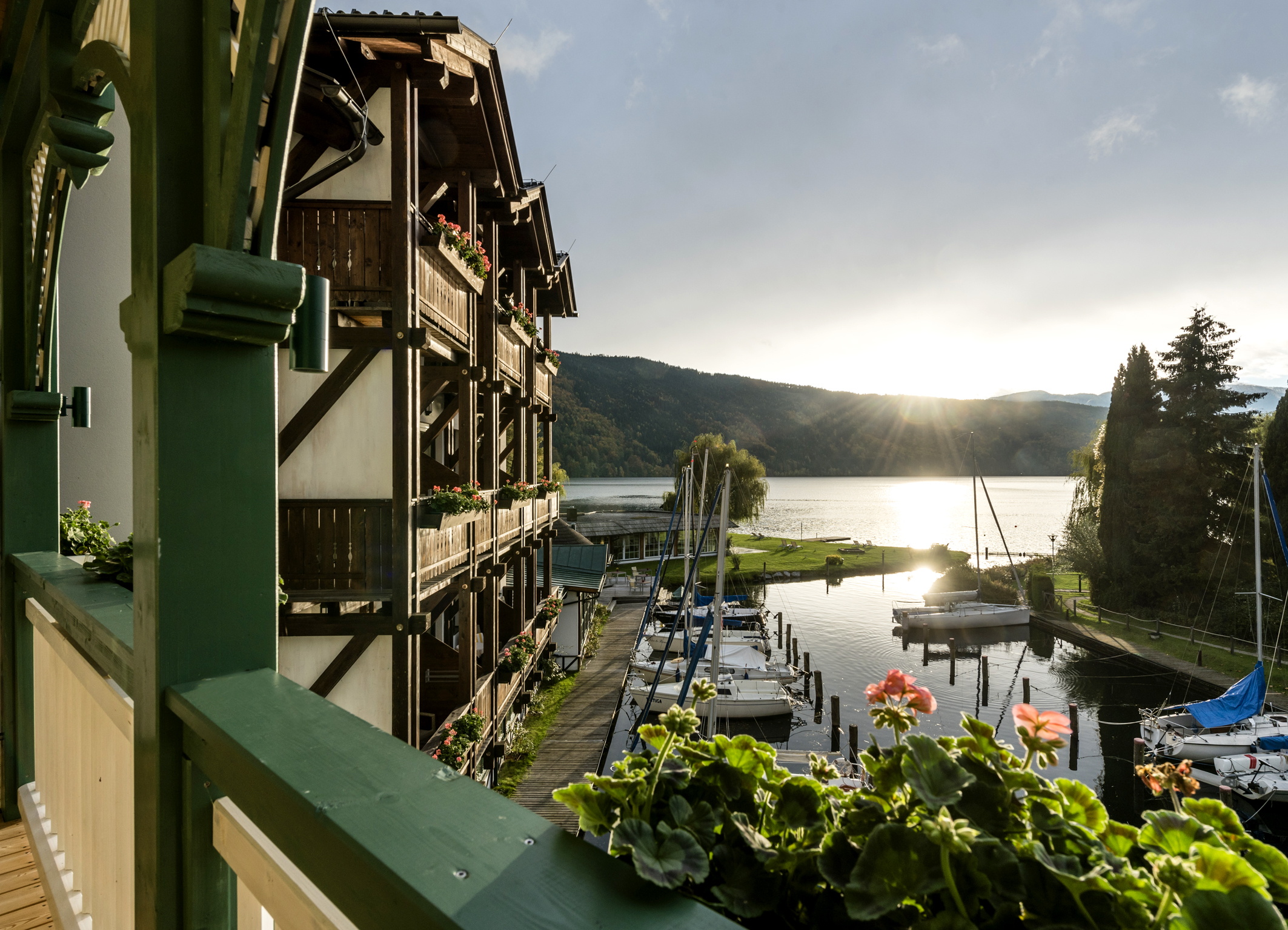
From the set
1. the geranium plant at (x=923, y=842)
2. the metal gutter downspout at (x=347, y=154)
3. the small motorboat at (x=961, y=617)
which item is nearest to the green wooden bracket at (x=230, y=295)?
the geranium plant at (x=923, y=842)

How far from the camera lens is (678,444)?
14950cm

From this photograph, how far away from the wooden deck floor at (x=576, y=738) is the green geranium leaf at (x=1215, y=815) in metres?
7.89

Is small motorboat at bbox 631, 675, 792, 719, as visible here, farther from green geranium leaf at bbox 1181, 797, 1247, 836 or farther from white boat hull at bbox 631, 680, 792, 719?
green geranium leaf at bbox 1181, 797, 1247, 836

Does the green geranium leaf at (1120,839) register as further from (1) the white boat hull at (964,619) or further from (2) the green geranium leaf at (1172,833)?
(1) the white boat hull at (964,619)

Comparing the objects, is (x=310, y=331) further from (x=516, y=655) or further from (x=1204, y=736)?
(x=1204, y=736)

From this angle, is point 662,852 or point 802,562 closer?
point 662,852

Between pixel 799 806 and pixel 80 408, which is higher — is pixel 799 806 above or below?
below

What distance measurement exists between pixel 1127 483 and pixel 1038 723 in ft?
129

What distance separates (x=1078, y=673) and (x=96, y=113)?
3360cm

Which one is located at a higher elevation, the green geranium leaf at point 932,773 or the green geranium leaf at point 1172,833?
the green geranium leaf at point 932,773

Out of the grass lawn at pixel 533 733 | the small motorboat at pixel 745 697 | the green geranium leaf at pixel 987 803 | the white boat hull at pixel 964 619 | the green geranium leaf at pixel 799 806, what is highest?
the green geranium leaf at pixel 987 803

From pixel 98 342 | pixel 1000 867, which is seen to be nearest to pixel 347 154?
pixel 98 342

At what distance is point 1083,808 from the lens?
79 cm

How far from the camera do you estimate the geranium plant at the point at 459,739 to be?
7.75 meters
